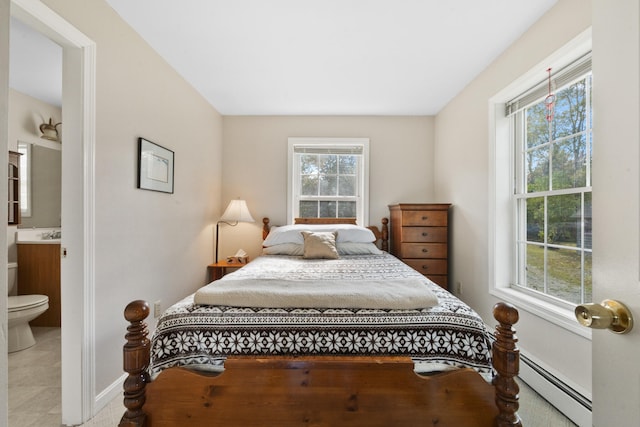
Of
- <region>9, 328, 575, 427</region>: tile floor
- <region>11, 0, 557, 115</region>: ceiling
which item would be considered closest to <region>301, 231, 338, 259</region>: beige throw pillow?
<region>11, 0, 557, 115</region>: ceiling

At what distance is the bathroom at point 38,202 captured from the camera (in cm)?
271


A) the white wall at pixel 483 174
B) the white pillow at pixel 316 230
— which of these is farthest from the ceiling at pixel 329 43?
the white pillow at pixel 316 230

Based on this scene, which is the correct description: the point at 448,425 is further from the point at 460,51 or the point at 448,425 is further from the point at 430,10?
the point at 460,51

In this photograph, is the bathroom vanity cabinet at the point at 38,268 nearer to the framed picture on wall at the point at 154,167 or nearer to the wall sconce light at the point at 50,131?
the wall sconce light at the point at 50,131

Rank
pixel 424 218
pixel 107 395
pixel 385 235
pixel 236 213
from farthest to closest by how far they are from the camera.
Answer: pixel 385 235 < pixel 236 213 < pixel 424 218 < pixel 107 395

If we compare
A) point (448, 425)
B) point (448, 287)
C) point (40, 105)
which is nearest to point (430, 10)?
point (448, 425)

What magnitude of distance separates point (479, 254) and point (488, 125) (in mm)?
1129

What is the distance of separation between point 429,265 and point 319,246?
124cm

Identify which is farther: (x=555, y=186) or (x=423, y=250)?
(x=423, y=250)

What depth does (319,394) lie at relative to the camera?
3.62 feet

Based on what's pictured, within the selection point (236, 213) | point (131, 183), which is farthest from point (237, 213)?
point (131, 183)

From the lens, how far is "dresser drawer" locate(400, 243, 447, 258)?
3.13 m

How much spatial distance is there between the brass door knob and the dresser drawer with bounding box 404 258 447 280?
2625 millimetres

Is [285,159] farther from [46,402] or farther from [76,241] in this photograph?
[46,402]
